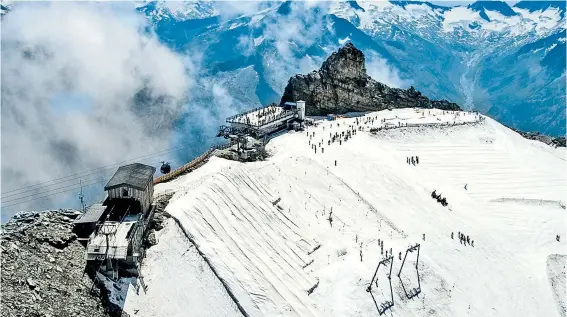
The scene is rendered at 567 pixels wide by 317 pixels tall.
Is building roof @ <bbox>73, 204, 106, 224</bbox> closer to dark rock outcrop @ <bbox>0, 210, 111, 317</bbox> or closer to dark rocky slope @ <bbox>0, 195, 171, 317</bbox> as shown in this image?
dark rocky slope @ <bbox>0, 195, 171, 317</bbox>

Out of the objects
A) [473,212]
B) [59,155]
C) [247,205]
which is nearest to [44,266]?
[247,205]

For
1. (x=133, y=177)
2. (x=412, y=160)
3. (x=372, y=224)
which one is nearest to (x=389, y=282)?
(x=372, y=224)

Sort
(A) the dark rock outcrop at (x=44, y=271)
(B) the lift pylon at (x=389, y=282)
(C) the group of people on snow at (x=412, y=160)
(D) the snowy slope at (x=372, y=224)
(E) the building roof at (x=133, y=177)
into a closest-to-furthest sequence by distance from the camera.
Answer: (A) the dark rock outcrop at (x=44, y=271)
(B) the lift pylon at (x=389, y=282)
(D) the snowy slope at (x=372, y=224)
(E) the building roof at (x=133, y=177)
(C) the group of people on snow at (x=412, y=160)

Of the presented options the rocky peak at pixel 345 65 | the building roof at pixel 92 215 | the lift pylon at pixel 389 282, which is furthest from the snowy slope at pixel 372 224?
the rocky peak at pixel 345 65

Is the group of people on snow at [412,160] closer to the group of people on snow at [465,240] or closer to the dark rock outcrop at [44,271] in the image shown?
the group of people on snow at [465,240]

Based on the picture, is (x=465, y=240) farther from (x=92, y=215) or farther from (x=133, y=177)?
(x=92, y=215)

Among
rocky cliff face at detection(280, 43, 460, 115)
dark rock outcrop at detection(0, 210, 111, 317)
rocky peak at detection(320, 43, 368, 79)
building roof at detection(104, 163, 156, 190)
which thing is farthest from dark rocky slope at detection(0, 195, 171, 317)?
rocky peak at detection(320, 43, 368, 79)
